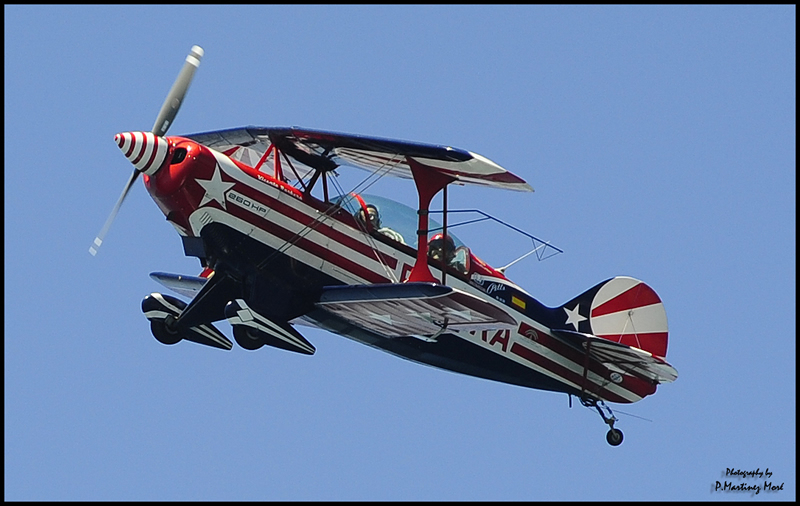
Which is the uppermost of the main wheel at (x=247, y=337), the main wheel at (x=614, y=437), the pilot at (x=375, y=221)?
the pilot at (x=375, y=221)

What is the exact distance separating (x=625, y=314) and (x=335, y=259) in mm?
5737

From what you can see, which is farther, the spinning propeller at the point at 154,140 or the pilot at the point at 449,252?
the pilot at the point at 449,252

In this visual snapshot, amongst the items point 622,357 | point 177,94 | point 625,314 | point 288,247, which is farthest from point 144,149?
point 625,314

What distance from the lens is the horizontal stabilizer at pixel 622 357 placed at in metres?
20.1

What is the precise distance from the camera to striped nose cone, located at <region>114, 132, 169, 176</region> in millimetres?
17578

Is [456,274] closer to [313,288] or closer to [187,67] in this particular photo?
[313,288]

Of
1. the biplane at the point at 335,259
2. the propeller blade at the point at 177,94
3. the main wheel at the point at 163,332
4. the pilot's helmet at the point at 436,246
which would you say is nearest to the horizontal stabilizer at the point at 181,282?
the biplane at the point at 335,259

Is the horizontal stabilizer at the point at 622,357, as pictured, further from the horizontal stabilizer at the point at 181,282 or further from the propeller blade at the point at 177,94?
the propeller blade at the point at 177,94

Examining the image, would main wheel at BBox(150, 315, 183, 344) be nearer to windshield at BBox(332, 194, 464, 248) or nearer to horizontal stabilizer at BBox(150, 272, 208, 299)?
horizontal stabilizer at BBox(150, 272, 208, 299)

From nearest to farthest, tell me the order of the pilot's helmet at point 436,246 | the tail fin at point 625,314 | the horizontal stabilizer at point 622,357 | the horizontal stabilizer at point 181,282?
1. the pilot's helmet at point 436,246
2. the horizontal stabilizer at point 622,357
3. the horizontal stabilizer at point 181,282
4. the tail fin at point 625,314

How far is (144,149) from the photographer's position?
17641mm

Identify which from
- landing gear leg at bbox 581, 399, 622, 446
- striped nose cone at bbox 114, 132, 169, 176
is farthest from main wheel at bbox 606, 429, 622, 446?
striped nose cone at bbox 114, 132, 169, 176

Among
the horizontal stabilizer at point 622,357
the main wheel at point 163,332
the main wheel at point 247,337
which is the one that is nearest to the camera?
the main wheel at point 247,337

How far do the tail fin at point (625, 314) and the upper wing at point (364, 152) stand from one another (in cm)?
382
